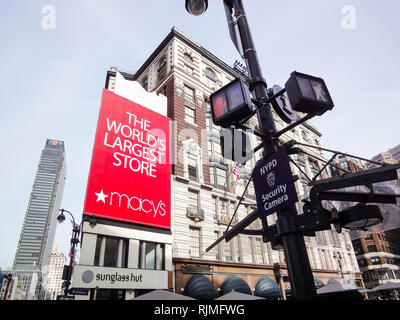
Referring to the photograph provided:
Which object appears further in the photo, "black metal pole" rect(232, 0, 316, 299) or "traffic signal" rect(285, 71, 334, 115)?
"traffic signal" rect(285, 71, 334, 115)

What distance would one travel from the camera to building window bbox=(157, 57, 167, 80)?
29.6m

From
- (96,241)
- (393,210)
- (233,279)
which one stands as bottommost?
(233,279)

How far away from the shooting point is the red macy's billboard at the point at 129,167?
55.7 ft

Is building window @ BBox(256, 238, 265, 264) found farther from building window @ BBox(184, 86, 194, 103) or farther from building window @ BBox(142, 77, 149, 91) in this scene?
building window @ BBox(142, 77, 149, 91)

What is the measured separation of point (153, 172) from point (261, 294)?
1361cm

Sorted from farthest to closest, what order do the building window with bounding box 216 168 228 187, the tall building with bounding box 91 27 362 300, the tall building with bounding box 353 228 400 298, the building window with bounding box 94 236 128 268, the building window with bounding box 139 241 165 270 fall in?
1. the tall building with bounding box 353 228 400 298
2. the building window with bounding box 216 168 228 187
3. the tall building with bounding box 91 27 362 300
4. the building window with bounding box 139 241 165 270
5. the building window with bounding box 94 236 128 268

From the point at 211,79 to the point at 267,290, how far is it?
25.0 m

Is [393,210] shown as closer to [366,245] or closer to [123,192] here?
[123,192]

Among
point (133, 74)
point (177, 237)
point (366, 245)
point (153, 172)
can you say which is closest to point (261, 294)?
point (177, 237)

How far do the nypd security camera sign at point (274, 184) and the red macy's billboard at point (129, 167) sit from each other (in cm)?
1464

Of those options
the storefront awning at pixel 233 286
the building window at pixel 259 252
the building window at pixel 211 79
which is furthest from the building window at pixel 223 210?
the building window at pixel 211 79

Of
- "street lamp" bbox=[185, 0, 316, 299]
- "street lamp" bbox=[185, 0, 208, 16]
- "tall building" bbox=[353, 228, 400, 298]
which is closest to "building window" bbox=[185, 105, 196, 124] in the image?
"street lamp" bbox=[185, 0, 208, 16]

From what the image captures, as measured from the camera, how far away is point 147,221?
18125mm

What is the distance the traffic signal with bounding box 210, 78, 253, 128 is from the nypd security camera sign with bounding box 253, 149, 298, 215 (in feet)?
2.92
